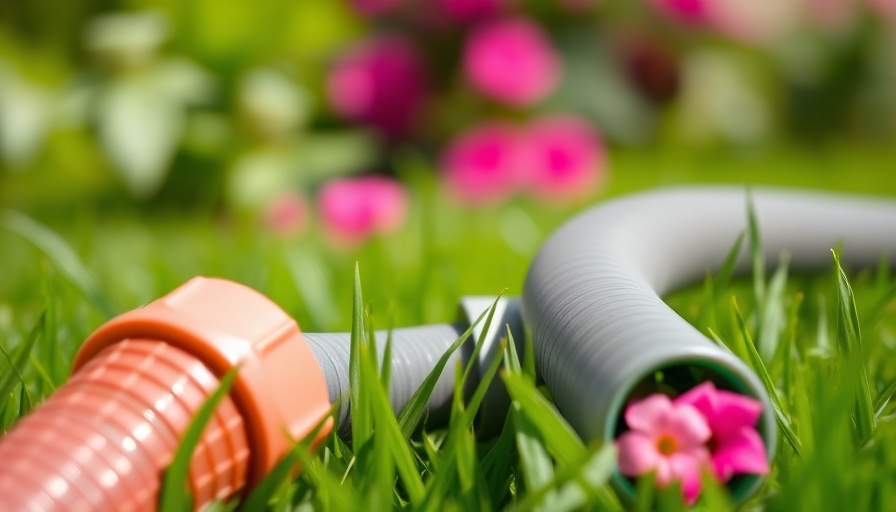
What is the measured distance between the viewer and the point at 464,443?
591 mm

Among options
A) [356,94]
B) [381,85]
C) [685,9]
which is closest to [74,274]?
[356,94]

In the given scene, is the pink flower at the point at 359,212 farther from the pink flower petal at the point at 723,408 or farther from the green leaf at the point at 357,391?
the pink flower petal at the point at 723,408

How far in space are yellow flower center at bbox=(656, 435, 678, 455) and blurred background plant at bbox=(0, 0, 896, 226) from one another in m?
1.48

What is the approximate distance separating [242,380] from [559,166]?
5.40ft

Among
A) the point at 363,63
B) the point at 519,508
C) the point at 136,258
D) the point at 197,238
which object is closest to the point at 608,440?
the point at 519,508

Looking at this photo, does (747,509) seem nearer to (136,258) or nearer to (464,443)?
(464,443)

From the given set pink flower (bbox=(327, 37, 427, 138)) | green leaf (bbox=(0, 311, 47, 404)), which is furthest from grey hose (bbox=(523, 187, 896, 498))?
pink flower (bbox=(327, 37, 427, 138))

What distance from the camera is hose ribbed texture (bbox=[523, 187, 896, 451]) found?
1.74 ft

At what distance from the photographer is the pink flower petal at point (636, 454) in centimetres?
53

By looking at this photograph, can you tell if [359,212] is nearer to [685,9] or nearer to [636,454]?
[636,454]

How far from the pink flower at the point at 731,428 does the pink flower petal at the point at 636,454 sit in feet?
0.10

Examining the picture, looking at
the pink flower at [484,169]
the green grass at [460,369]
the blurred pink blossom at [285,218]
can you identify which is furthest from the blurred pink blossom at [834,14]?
the blurred pink blossom at [285,218]

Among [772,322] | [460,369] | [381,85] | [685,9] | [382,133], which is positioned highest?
[460,369]

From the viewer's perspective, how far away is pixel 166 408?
1.79 ft
